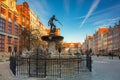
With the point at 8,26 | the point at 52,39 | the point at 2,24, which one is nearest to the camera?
the point at 52,39

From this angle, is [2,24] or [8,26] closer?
[2,24]

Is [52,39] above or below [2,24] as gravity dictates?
below

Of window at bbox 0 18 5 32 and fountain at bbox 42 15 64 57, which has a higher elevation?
window at bbox 0 18 5 32

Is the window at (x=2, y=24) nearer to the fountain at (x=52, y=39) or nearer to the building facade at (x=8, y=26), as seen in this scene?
the building facade at (x=8, y=26)

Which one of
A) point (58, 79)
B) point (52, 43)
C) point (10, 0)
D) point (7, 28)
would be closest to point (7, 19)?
point (7, 28)

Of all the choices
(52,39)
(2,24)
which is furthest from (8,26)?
(52,39)

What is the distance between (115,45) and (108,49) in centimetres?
1534

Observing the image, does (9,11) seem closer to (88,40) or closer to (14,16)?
(14,16)

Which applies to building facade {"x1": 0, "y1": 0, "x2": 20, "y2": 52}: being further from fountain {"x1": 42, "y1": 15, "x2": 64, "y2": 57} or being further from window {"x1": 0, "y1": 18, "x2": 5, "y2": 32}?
fountain {"x1": 42, "y1": 15, "x2": 64, "y2": 57}

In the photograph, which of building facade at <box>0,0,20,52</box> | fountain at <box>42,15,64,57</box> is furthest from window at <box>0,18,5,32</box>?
fountain at <box>42,15,64,57</box>

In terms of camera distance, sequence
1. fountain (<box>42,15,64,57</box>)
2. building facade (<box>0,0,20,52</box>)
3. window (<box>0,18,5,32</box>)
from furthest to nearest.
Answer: building facade (<box>0,0,20,52</box>) → window (<box>0,18,5,32</box>) → fountain (<box>42,15,64,57</box>)

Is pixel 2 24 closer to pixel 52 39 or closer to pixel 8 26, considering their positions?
pixel 8 26

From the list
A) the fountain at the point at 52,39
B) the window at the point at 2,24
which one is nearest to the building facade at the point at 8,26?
the window at the point at 2,24

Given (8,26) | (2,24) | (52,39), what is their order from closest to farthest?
(52,39), (2,24), (8,26)
